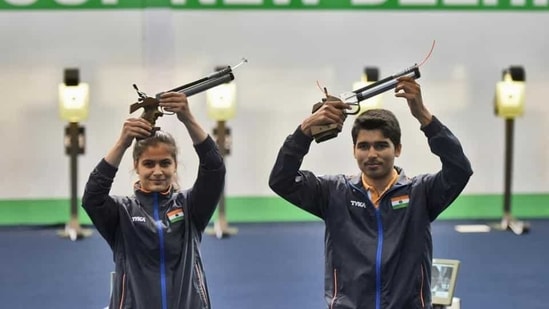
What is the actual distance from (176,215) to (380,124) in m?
0.79

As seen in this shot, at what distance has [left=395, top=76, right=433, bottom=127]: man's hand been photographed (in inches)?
104

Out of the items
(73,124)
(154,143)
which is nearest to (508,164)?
(73,124)

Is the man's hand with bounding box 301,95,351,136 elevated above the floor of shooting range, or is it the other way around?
the man's hand with bounding box 301,95,351,136

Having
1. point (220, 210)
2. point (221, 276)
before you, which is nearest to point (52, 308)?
point (221, 276)

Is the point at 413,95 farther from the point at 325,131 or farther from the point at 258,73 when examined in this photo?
the point at 258,73

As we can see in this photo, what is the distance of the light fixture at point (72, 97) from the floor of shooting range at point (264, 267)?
112 cm

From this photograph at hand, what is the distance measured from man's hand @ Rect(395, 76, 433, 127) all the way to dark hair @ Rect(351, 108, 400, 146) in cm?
13

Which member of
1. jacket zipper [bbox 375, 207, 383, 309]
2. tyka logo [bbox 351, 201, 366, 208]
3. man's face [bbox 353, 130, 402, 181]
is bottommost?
jacket zipper [bbox 375, 207, 383, 309]

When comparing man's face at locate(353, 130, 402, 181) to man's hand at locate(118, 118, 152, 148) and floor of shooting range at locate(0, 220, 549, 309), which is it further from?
floor of shooting range at locate(0, 220, 549, 309)

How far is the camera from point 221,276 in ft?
20.4

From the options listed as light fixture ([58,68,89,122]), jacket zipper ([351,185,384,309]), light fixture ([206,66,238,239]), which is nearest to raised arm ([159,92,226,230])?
jacket zipper ([351,185,384,309])

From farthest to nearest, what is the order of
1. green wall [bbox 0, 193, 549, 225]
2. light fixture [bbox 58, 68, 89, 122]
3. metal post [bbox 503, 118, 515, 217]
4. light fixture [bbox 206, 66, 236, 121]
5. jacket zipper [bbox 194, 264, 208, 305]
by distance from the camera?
green wall [bbox 0, 193, 549, 225], metal post [bbox 503, 118, 515, 217], light fixture [bbox 206, 66, 236, 121], light fixture [bbox 58, 68, 89, 122], jacket zipper [bbox 194, 264, 208, 305]

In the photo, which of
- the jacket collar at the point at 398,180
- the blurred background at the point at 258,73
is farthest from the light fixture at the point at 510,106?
the jacket collar at the point at 398,180

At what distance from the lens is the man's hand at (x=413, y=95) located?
104 inches
